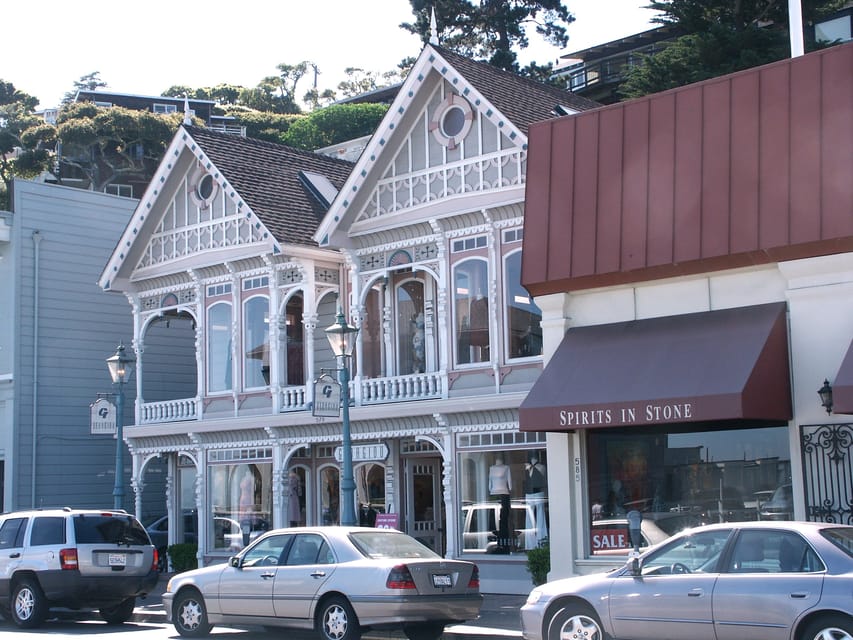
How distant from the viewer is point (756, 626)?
1090 centimetres

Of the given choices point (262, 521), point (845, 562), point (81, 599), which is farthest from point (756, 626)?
point (262, 521)

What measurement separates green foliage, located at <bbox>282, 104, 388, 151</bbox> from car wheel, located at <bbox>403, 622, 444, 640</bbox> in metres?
65.5

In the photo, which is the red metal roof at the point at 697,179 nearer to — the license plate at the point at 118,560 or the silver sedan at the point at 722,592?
the silver sedan at the point at 722,592

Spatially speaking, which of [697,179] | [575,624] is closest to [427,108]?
[697,179]

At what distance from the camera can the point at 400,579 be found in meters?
13.9

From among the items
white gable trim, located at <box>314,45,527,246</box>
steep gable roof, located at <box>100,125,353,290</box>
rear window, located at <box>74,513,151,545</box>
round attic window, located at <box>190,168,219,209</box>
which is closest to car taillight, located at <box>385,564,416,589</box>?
rear window, located at <box>74,513,151,545</box>

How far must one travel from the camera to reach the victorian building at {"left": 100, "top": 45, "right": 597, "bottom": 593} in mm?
21172

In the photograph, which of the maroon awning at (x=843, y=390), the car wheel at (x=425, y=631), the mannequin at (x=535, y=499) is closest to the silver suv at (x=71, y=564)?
the car wheel at (x=425, y=631)

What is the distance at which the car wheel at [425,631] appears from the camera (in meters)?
14.5

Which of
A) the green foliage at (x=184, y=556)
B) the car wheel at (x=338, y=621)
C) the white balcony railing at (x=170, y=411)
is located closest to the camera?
the car wheel at (x=338, y=621)

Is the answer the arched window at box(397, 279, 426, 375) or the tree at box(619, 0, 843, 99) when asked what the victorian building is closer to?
the arched window at box(397, 279, 426, 375)

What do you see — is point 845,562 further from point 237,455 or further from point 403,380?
point 237,455

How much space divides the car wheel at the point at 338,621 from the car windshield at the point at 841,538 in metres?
5.64

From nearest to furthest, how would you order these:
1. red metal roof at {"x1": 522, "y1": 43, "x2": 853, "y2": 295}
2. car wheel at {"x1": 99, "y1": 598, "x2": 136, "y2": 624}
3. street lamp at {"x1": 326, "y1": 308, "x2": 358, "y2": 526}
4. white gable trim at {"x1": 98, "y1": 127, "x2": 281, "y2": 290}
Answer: red metal roof at {"x1": 522, "y1": 43, "x2": 853, "y2": 295} → street lamp at {"x1": 326, "y1": 308, "x2": 358, "y2": 526} → car wheel at {"x1": 99, "y1": 598, "x2": 136, "y2": 624} → white gable trim at {"x1": 98, "y1": 127, "x2": 281, "y2": 290}
